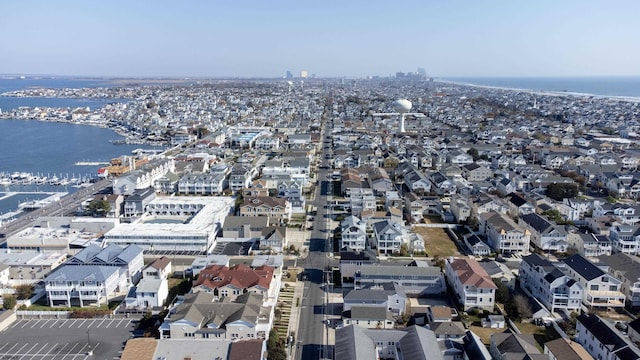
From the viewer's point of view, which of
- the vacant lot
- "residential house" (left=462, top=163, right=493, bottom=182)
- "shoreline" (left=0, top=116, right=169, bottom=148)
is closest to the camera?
the vacant lot

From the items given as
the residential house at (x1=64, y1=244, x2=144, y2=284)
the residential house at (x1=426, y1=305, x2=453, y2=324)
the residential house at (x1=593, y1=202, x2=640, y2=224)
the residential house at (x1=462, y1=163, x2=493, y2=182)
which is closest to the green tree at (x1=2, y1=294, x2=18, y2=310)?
the residential house at (x1=64, y1=244, x2=144, y2=284)

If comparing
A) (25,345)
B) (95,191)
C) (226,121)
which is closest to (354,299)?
(25,345)

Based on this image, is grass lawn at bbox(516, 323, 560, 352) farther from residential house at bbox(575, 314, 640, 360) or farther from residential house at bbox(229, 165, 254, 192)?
residential house at bbox(229, 165, 254, 192)

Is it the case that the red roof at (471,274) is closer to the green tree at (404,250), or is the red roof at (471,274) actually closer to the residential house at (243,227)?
the green tree at (404,250)

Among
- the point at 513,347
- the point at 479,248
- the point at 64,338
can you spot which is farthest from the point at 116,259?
the point at 479,248

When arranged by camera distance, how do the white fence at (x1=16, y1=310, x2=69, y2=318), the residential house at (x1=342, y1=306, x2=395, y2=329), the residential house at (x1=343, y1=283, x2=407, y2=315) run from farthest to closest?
1. the white fence at (x1=16, y1=310, x2=69, y2=318)
2. the residential house at (x1=343, y1=283, x2=407, y2=315)
3. the residential house at (x1=342, y1=306, x2=395, y2=329)

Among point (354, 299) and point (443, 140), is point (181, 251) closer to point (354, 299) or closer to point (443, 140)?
point (354, 299)

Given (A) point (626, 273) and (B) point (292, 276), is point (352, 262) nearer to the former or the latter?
(B) point (292, 276)
